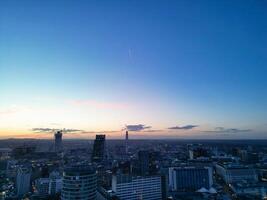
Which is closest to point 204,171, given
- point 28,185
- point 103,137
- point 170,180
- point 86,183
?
point 170,180

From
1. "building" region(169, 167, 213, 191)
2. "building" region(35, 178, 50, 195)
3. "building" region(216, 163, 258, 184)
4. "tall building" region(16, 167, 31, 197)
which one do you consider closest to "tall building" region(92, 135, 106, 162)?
"tall building" region(16, 167, 31, 197)

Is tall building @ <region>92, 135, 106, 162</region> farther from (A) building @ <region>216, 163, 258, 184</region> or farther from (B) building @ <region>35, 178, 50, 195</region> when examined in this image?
(A) building @ <region>216, 163, 258, 184</region>

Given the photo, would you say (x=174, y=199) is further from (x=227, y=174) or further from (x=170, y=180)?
(x=227, y=174)

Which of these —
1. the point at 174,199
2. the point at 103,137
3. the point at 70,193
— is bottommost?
the point at 174,199

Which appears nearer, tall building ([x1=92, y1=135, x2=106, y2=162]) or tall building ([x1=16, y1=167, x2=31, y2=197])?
tall building ([x1=16, y1=167, x2=31, y2=197])

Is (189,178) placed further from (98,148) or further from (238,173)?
(98,148)

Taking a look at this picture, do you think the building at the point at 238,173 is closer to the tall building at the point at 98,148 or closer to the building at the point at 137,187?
the building at the point at 137,187
